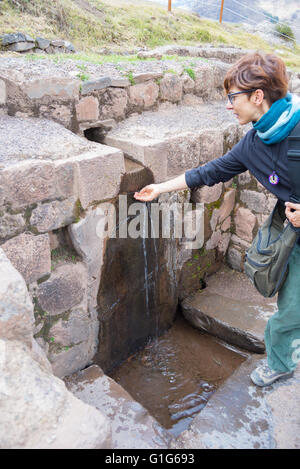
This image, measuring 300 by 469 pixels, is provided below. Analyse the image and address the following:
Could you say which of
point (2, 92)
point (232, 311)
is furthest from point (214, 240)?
point (2, 92)

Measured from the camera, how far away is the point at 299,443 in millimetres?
1759

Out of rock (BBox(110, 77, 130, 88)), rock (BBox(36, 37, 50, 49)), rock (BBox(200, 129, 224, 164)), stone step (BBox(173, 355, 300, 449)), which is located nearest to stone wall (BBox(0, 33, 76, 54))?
rock (BBox(36, 37, 50, 49))

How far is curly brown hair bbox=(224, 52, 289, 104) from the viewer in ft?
5.20

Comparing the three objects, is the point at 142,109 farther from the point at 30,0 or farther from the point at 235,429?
the point at 30,0

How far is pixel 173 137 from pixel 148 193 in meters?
0.55

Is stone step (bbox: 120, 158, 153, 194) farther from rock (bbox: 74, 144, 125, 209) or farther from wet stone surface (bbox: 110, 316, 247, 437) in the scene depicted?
wet stone surface (bbox: 110, 316, 247, 437)

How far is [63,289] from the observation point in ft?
7.34

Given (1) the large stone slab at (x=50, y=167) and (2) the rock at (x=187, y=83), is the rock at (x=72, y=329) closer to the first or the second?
(1) the large stone slab at (x=50, y=167)

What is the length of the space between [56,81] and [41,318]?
4.92ft

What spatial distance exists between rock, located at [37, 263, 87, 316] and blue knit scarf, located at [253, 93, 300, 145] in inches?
52.5

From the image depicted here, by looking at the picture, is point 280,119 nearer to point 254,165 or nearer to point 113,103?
point 254,165

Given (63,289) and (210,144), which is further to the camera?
(210,144)

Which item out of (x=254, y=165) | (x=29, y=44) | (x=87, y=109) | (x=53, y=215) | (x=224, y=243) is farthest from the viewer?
(x=29, y=44)

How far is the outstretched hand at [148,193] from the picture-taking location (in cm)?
227
